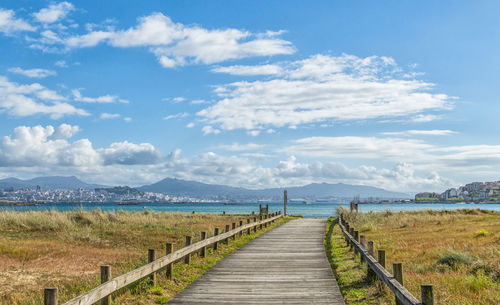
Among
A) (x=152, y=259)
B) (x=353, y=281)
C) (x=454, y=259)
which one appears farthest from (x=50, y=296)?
(x=454, y=259)

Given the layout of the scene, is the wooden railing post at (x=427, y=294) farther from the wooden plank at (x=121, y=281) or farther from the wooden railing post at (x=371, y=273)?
the wooden plank at (x=121, y=281)

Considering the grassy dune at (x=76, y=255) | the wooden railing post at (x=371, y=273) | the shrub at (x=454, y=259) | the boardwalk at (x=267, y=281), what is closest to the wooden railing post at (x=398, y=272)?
the boardwalk at (x=267, y=281)

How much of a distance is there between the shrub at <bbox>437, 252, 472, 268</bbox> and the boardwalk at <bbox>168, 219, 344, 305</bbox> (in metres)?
3.90

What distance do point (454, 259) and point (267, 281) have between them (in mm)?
7322

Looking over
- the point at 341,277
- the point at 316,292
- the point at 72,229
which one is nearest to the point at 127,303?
the point at 316,292

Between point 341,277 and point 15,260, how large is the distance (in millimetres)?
12048

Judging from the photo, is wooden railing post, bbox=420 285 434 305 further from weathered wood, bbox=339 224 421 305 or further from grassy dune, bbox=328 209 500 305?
grassy dune, bbox=328 209 500 305

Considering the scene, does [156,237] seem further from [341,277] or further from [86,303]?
[86,303]

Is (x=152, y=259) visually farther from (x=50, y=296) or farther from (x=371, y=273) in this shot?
(x=371, y=273)

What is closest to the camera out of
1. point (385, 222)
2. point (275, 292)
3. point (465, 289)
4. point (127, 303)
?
point (127, 303)

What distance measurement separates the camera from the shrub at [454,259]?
1432 cm

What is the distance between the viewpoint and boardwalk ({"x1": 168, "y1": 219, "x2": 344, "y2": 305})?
8914mm

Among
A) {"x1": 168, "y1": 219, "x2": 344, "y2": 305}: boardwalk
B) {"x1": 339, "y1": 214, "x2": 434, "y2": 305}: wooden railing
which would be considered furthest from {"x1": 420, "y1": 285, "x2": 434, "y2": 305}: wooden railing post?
{"x1": 168, "y1": 219, "x2": 344, "y2": 305}: boardwalk

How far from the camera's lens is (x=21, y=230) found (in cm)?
2762
